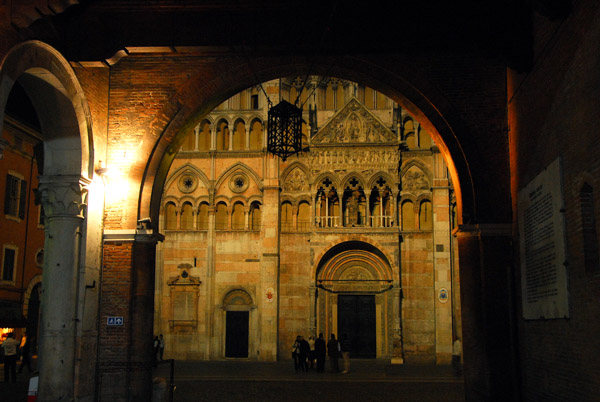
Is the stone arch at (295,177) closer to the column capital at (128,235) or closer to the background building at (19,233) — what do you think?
the background building at (19,233)

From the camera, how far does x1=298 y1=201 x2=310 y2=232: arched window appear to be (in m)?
31.4

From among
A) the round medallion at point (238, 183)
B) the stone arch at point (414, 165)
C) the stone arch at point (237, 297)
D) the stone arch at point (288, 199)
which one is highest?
the stone arch at point (414, 165)

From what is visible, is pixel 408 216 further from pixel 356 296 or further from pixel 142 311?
pixel 142 311

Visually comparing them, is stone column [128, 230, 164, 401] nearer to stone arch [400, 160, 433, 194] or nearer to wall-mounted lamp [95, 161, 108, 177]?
wall-mounted lamp [95, 161, 108, 177]

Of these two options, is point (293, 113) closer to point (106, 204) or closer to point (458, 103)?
point (458, 103)

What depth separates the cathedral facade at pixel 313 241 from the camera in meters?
30.2

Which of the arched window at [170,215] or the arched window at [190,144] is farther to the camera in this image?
the arched window at [190,144]

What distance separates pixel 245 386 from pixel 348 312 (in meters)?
12.1

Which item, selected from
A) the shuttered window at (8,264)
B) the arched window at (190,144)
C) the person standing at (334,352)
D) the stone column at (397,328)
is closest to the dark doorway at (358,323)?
the stone column at (397,328)

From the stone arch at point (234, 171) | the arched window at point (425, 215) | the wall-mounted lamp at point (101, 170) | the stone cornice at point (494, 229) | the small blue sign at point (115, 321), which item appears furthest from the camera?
the stone arch at point (234, 171)

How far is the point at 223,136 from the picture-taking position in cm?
3266

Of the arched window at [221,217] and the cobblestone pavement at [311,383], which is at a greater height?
the arched window at [221,217]

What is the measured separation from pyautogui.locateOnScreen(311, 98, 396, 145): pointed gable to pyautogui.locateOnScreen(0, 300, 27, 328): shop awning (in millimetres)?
14073

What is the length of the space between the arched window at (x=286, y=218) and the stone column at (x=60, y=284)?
17470 millimetres
